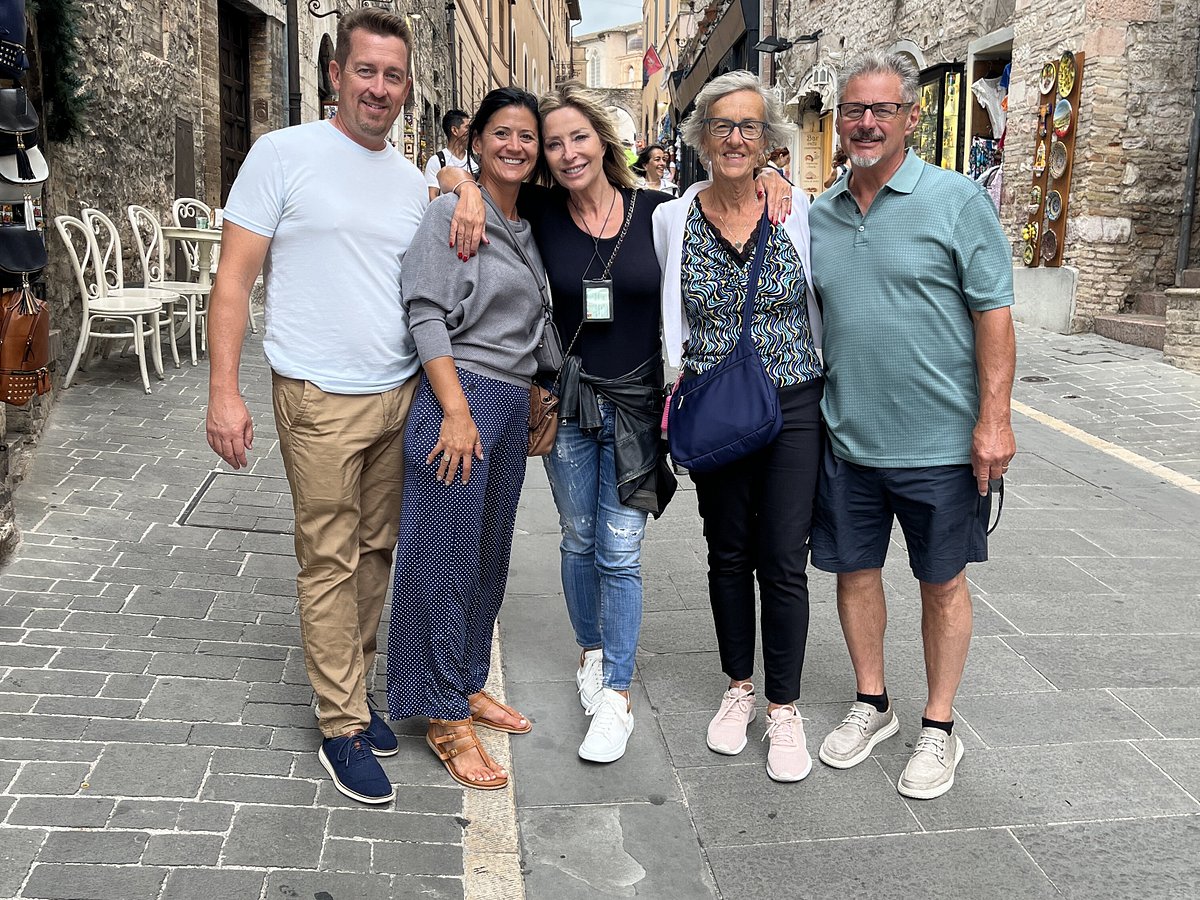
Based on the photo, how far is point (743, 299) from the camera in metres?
2.86

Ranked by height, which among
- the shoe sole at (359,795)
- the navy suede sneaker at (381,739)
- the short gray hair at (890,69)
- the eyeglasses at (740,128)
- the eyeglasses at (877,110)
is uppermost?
the short gray hair at (890,69)

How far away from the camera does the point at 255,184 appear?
2619 millimetres

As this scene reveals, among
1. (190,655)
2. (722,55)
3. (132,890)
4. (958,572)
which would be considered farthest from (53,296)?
(722,55)

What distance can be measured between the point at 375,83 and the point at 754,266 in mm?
997

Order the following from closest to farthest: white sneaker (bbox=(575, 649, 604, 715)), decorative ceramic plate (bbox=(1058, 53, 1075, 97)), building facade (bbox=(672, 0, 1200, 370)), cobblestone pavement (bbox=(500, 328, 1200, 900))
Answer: cobblestone pavement (bbox=(500, 328, 1200, 900)) → white sneaker (bbox=(575, 649, 604, 715)) → building facade (bbox=(672, 0, 1200, 370)) → decorative ceramic plate (bbox=(1058, 53, 1075, 97))

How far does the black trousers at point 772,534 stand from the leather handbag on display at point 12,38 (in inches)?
109

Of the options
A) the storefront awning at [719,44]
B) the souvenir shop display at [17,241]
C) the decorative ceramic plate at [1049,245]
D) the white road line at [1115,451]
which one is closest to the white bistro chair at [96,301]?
the souvenir shop display at [17,241]

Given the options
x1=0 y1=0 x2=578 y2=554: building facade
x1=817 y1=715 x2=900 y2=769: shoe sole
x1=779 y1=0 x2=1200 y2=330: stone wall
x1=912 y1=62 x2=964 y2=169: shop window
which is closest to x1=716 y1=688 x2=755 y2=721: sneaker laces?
x1=817 y1=715 x2=900 y2=769: shoe sole

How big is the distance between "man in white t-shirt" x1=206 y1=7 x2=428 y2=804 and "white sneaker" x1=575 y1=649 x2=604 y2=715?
68 centimetres

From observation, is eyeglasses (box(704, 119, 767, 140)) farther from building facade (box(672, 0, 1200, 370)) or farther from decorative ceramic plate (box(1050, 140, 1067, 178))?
decorative ceramic plate (box(1050, 140, 1067, 178))

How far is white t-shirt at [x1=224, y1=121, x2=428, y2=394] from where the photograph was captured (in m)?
2.64

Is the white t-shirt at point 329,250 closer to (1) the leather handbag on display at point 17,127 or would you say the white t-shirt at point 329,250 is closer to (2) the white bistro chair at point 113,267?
(1) the leather handbag on display at point 17,127

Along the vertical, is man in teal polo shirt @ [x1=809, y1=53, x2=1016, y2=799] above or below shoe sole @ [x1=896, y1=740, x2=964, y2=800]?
above

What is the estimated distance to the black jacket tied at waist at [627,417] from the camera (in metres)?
2.99
